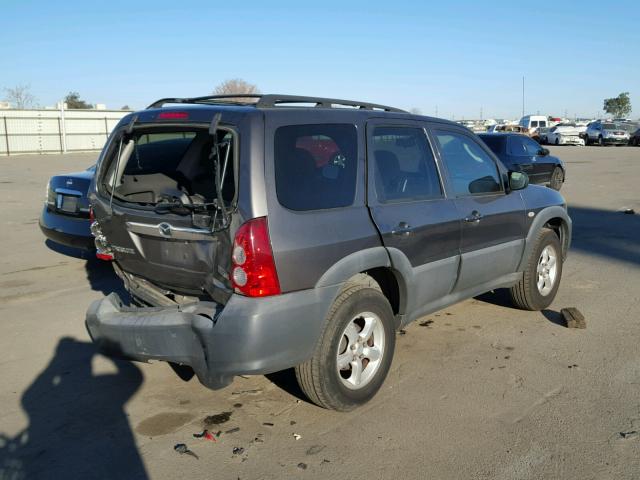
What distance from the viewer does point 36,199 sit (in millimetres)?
14281

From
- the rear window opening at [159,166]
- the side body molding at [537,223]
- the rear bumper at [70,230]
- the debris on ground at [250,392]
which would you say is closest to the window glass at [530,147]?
the side body molding at [537,223]

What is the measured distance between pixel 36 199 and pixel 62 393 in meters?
11.5

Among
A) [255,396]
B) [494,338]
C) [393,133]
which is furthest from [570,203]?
[255,396]

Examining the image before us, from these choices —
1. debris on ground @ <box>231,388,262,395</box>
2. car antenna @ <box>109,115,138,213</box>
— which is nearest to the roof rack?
car antenna @ <box>109,115,138,213</box>

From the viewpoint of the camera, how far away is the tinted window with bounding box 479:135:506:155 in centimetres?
1484

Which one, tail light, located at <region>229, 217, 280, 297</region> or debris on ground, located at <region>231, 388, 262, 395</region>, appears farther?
debris on ground, located at <region>231, 388, 262, 395</region>

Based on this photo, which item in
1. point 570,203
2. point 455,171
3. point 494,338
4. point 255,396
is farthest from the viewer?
point 570,203

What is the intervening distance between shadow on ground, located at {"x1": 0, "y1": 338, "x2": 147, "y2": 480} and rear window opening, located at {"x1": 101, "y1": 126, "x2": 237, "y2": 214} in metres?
1.32

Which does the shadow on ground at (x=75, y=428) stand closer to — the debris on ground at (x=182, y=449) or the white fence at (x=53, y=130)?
the debris on ground at (x=182, y=449)

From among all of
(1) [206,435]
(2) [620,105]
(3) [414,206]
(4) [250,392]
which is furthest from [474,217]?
(2) [620,105]

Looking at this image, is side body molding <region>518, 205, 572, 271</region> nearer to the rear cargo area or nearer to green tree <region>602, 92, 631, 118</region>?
the rear cargo area

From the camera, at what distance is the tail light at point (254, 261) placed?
10.7 feet

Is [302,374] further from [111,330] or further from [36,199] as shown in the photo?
[36,199]

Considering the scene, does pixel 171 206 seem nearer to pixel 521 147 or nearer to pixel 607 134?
pixel 521 147
